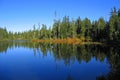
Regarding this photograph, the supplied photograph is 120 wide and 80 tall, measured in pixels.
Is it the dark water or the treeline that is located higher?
the treeline

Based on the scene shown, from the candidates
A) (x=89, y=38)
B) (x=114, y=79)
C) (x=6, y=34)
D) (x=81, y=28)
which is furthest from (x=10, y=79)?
(x=6, y=34)

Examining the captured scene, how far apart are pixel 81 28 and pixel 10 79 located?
80440 mm

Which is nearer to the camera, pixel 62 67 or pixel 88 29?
pixel 62 67

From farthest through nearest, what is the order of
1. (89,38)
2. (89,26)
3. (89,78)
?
(89,26), (89,38), (89,78)

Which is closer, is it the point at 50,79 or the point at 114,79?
the point at 114,79

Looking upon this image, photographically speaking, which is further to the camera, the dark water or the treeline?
the treeline

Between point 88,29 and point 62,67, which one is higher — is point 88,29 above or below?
above

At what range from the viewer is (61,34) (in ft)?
328

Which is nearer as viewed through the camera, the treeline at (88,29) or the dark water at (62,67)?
the dark water at (62,67)

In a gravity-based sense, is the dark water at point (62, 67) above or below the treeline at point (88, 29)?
below

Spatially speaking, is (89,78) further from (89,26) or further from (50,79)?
(89,26)

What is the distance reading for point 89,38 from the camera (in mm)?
86250

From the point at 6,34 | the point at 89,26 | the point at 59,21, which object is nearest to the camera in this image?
the point at 89,26

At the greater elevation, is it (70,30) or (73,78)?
(70,30)
